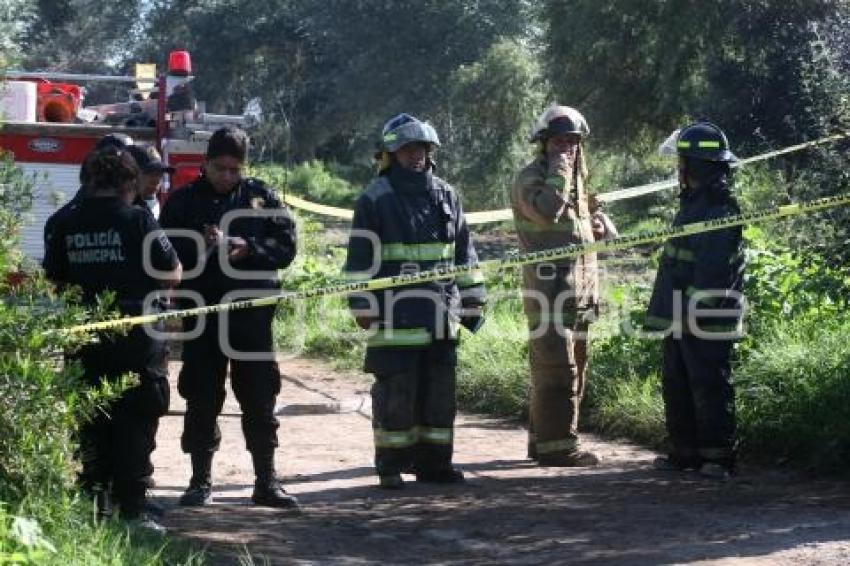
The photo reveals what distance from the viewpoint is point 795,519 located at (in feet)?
22.1

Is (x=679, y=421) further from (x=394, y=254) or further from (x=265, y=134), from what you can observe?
(x=265, y=134)

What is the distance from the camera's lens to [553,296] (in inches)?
329

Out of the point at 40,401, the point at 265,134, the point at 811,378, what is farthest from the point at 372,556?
the point at 265,134

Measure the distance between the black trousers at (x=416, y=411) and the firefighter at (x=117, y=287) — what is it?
1.54 metres

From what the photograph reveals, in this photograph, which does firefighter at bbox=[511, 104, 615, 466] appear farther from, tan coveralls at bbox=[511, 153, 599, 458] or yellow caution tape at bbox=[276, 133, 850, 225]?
yellow caution tape at bbox=[276, 133, 850, 225]

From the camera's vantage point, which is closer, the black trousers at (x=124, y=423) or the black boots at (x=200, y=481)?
the black trousers at (x=124, y=423)

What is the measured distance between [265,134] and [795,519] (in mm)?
31412

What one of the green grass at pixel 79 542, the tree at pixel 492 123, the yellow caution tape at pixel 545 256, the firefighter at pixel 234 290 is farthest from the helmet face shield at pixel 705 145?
the tree at pixel 492 123

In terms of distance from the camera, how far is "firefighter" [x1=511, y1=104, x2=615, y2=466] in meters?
8.29

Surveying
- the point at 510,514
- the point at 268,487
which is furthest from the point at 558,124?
the point at 268,487

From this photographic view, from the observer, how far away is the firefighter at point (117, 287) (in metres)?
6.44

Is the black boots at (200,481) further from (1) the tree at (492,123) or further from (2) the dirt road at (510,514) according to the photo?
(1) the tree at (492,123)

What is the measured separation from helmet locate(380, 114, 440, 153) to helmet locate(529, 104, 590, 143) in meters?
0.75

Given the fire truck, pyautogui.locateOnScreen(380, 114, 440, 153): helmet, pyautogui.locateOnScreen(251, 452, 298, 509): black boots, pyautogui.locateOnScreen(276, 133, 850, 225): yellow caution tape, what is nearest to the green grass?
pyautogui.locateOnScreen(251, 452, 298, 509): black boots
